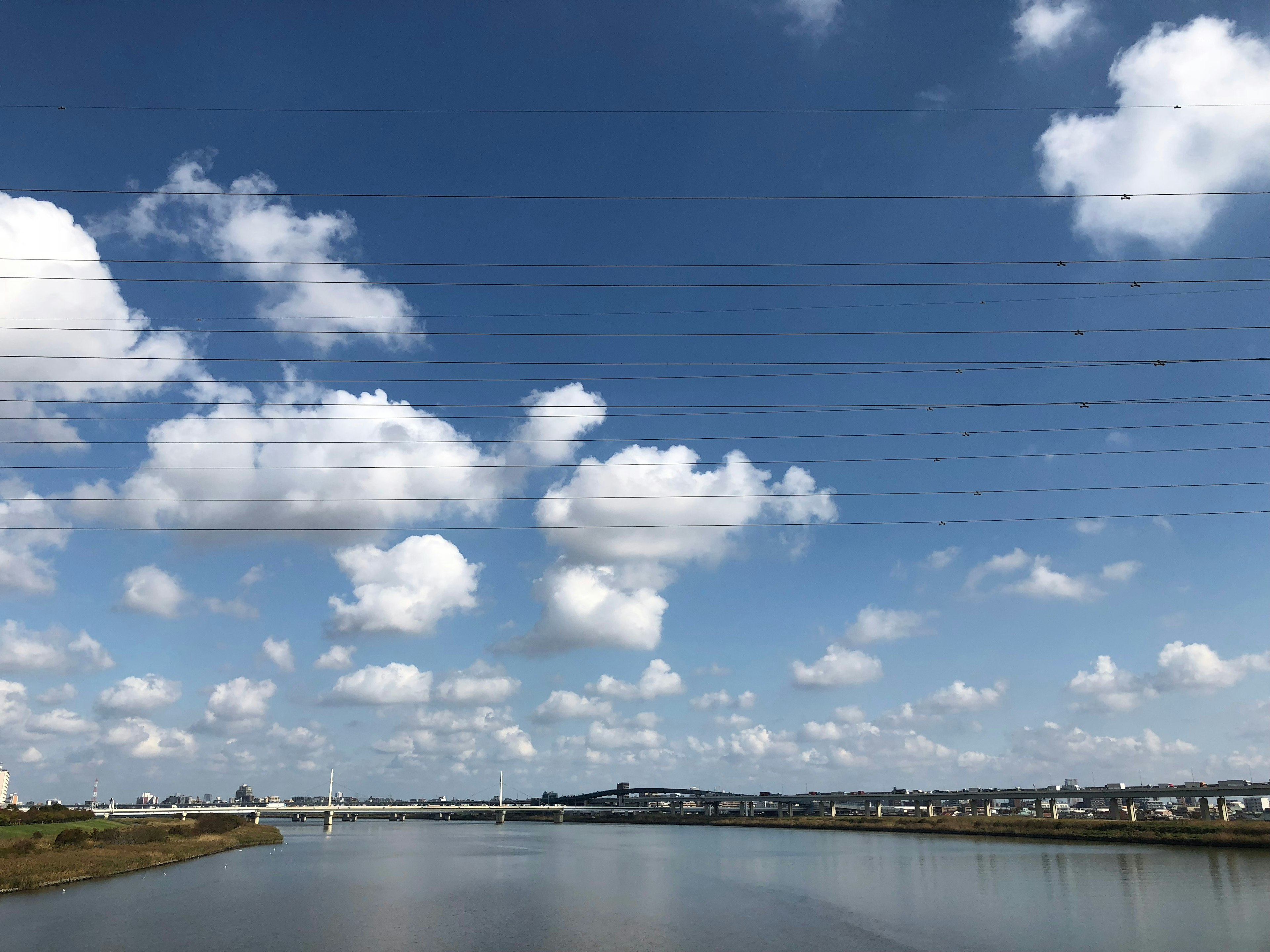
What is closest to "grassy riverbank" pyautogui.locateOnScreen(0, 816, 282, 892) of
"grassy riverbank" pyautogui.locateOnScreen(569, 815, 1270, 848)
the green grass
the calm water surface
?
the green grass

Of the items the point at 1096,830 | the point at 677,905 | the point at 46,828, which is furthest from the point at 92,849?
the point at 1096,830

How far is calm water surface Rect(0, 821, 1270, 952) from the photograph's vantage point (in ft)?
129

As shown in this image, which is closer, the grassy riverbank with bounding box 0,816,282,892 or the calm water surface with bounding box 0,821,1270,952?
the calm water surface with bounding box 0,821,1270,952

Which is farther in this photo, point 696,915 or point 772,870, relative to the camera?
point 772,870

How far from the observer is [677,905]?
5391cm

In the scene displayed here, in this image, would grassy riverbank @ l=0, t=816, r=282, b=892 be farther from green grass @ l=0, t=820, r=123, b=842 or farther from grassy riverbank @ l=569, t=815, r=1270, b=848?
grassy riverbank @ l=569, t=815, r=1270, b=848

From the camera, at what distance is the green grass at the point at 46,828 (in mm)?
77625

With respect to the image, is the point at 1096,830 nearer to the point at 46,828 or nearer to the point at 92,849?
the point at 92,849

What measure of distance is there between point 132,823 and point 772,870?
10165cm

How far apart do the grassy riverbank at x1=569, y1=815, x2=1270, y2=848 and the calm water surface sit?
5568 millimetres

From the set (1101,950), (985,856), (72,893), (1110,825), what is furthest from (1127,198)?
(1110,825)

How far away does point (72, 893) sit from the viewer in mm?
56500

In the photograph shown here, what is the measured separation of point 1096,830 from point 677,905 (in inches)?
3854

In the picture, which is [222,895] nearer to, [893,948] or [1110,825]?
[893,948]
